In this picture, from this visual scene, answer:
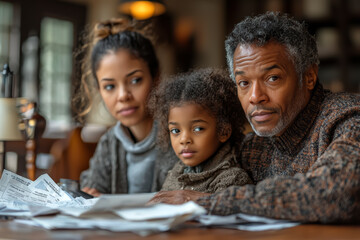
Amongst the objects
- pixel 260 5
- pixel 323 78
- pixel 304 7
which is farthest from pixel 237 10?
pixel 323 78

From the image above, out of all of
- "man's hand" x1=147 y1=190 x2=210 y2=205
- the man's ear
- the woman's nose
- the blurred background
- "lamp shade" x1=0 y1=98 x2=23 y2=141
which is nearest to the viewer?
"man's hand" x1=147 y1=190 x2=210 y2=205

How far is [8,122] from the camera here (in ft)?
4.86

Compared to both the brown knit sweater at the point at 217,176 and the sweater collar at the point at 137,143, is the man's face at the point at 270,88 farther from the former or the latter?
the sweater collar at the point at 137,143

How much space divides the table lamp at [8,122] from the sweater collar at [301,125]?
889 millimetres

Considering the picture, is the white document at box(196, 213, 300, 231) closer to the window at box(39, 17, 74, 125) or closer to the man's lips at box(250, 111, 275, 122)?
the man's lips at box(250, 111, 275, 122)

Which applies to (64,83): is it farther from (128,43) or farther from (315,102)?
(315,102)

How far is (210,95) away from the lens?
1.37 metres

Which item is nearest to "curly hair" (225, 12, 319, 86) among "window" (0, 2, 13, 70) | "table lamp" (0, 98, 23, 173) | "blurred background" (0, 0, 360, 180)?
"table lamp" (0, 98, 23, 173)

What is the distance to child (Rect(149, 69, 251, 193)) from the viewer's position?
129cm

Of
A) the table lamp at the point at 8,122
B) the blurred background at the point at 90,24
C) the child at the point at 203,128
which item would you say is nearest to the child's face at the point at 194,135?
the child at the point at 203,128

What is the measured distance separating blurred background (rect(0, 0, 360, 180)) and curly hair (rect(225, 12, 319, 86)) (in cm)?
315

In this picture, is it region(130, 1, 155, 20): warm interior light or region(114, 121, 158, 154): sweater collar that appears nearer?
region(114, 121, 158, 154): sweater collar

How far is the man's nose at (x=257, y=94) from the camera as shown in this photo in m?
1.15

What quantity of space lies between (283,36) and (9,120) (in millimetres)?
944
